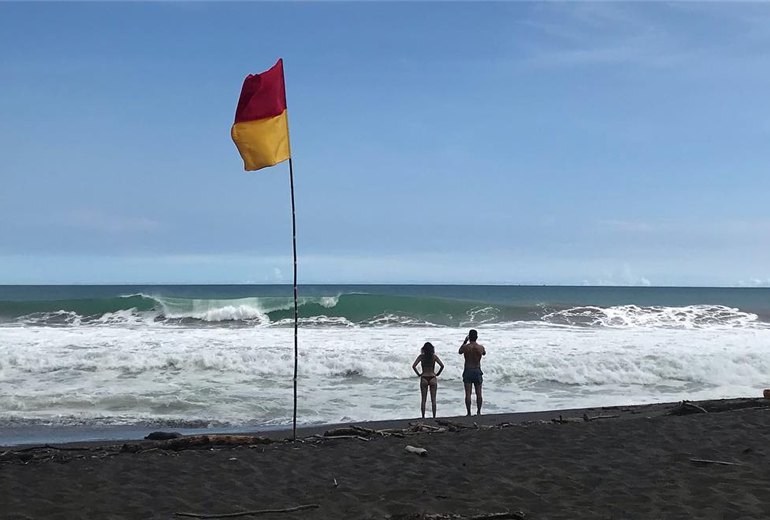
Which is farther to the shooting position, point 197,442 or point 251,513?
point 197,442

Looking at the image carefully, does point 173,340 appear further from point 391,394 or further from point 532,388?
point 532,388

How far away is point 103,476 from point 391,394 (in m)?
8.38

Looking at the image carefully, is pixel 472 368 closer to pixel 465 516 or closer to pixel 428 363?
pixel 428 363

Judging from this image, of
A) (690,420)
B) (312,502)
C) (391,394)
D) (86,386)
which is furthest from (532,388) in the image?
(312,502)

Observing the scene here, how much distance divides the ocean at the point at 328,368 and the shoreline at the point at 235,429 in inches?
5.2

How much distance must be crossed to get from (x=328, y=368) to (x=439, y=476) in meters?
11.2

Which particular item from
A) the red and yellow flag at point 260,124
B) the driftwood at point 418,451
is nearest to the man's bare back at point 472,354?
the driftwood at point 418,451

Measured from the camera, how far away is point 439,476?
21.2ft

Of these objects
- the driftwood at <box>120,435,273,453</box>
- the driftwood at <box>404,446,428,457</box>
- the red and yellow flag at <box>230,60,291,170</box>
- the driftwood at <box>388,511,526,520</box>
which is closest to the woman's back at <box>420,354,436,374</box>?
the driftwood at <box>120,435,273,453</box>

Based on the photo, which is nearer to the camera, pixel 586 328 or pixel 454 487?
pixel 454 487

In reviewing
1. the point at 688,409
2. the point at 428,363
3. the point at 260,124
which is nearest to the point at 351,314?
the point at 428,363

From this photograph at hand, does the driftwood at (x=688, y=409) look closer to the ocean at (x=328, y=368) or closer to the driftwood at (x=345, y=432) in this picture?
the ocean at (x=328, y=368)

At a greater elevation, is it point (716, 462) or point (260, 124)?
point (260, 124)

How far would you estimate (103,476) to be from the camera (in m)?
6.62
